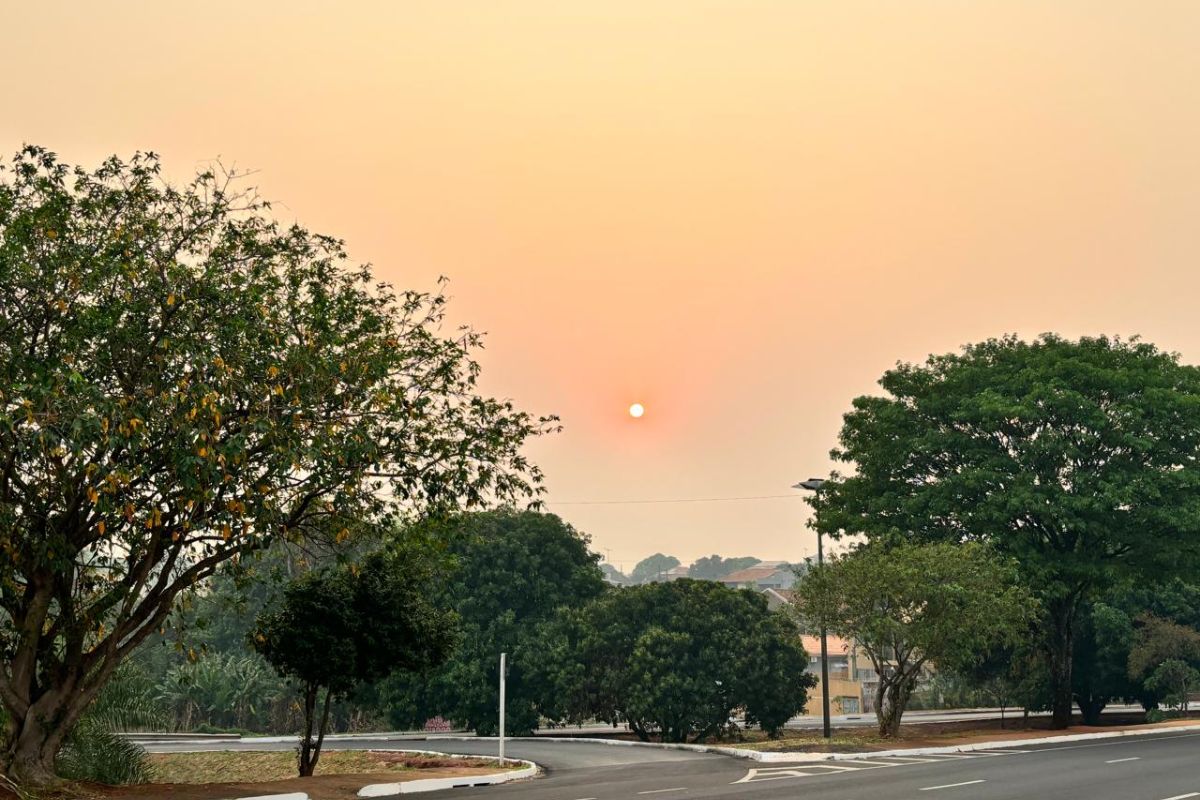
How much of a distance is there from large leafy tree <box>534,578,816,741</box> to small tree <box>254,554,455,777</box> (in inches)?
776

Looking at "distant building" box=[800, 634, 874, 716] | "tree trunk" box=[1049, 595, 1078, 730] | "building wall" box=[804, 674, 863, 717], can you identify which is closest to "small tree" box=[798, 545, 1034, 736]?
"tree trunk" box=[1049, 595, 1078, 730]

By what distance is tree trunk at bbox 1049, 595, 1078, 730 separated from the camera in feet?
152

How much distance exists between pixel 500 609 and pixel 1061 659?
2392cm

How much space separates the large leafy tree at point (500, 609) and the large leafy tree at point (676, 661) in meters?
1.55

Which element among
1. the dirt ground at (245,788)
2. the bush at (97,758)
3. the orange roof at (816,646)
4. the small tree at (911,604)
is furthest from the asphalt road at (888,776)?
the orange roof at (816,646)

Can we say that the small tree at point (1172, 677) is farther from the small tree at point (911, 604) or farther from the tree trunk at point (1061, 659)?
the small tree at point (911, 604)

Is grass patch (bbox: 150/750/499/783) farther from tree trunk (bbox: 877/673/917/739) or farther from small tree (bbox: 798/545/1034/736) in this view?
tree trunk (bbox: 877/673/917/739)

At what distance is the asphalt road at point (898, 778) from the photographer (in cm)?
2161

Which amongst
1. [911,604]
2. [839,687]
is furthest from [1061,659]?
[839,687]

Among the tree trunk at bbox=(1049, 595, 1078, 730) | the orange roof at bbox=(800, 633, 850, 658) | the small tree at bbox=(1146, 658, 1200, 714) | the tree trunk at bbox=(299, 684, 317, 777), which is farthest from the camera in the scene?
the orange roof at bbox=(800, 633, 850, 658)

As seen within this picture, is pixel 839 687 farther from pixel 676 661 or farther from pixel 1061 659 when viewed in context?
pixel 676 661

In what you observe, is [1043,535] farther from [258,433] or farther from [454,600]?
[258,433]

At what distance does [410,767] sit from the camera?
30734mm

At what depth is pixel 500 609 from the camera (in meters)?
52.8
